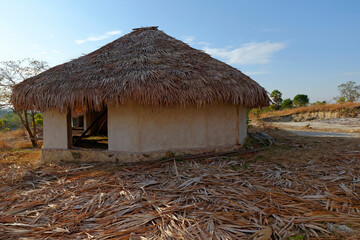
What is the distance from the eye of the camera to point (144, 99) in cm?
468

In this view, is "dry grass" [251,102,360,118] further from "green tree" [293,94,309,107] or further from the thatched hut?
the thatched hut

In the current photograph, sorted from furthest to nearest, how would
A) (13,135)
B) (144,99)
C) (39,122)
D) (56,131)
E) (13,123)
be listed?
1. (13,123)
2. (39,122)
3. (13,135)
4. (56,131)
5. (144,99)

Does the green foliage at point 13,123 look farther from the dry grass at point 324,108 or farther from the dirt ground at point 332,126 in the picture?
the dry grass at point 324,108

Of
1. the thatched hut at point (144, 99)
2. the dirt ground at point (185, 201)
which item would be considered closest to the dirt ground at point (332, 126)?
the thatched hut at point (144, 99)

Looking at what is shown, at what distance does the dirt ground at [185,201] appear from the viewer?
2.45 metres

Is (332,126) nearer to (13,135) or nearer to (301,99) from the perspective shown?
(301,99)

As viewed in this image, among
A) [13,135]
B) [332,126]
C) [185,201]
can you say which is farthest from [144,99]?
[332,126]

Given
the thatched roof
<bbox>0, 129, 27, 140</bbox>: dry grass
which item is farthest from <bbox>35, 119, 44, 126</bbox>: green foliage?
the thatched roof

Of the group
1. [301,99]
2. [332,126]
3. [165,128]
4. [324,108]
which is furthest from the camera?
[301,99]

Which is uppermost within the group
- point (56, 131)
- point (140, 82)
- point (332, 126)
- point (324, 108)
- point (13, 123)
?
point (140, 82)

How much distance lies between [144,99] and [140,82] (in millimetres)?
381

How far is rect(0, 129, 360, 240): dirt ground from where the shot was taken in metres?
2.45

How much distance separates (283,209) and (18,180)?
14.8 ft

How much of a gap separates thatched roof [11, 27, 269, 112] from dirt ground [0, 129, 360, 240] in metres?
1.47
